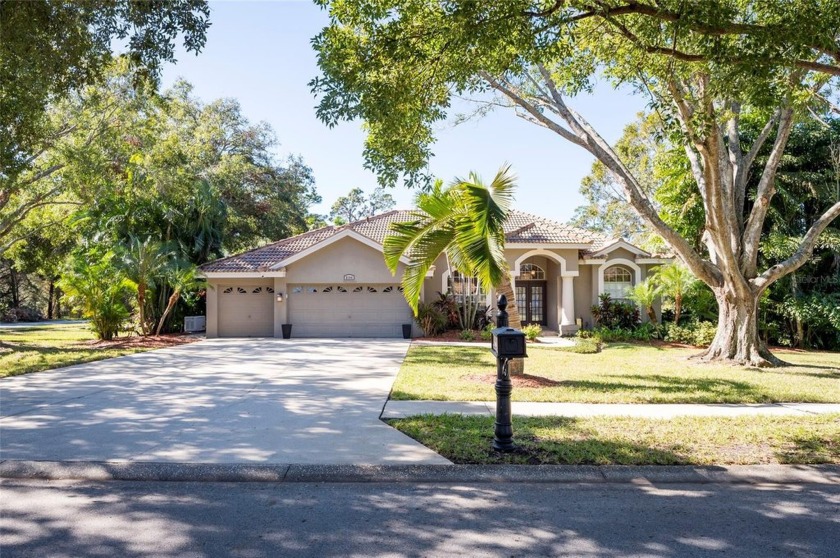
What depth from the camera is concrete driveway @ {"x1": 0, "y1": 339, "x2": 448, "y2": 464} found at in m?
5.70

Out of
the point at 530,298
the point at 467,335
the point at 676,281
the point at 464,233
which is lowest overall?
the point at 467,335

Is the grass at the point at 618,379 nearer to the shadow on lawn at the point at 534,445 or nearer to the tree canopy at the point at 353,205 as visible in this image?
the shadow on lawn at the point at 534,445

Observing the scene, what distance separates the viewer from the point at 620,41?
880cm

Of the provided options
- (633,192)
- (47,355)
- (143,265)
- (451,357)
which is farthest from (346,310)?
(633,192)

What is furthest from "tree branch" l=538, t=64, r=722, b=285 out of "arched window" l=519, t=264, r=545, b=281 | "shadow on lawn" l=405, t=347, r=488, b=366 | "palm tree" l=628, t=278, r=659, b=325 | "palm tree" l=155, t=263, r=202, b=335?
"palm tree" l=155, t=263, r=202, b=335

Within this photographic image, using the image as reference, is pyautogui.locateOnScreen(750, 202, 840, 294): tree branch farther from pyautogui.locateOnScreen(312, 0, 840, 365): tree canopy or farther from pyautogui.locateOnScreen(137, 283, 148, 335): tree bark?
pyautogui.locateOnScreen(137, 283, 148, 335): tree bark

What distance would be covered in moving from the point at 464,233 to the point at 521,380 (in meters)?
3.00

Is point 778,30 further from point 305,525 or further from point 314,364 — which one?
point 314,364

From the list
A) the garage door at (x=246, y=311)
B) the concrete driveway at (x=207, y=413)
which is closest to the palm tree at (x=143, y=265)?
the garage door at (x=246, y=311)

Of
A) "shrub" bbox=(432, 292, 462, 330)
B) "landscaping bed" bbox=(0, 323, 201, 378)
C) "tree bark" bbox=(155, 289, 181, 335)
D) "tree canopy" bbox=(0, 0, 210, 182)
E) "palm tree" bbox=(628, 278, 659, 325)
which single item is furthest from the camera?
"shrub" bbox=(432, 292, 462, 330)

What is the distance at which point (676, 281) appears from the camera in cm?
1908

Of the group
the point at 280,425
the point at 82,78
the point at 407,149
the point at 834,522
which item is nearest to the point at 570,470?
the point at 834,522

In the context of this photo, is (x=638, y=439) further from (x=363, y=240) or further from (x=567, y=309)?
(x=567, y=309)

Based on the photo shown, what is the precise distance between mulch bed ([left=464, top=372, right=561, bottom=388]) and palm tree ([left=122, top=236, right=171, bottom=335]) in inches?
545
